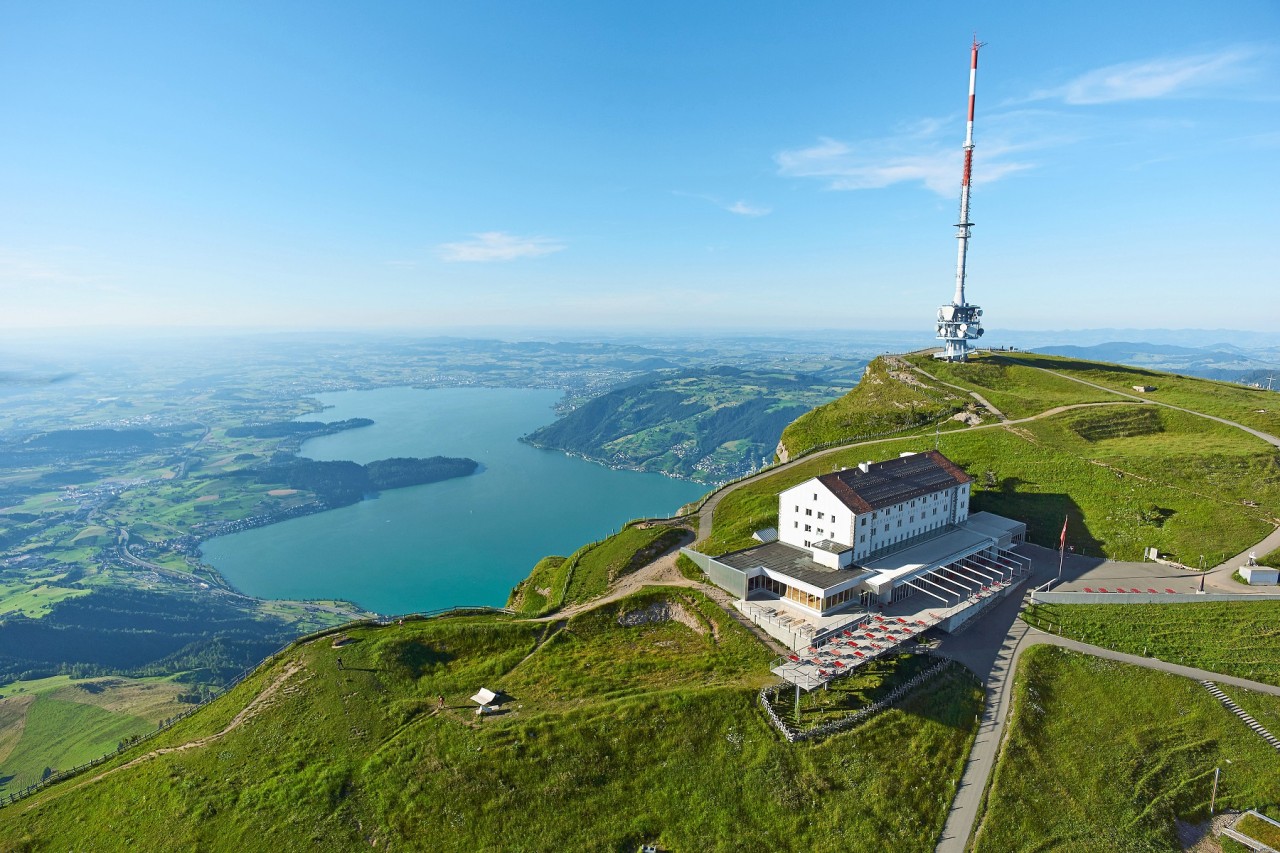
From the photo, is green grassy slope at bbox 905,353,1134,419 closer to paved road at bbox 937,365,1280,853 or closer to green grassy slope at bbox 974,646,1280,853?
paved road at bbox 937,365,1280,853

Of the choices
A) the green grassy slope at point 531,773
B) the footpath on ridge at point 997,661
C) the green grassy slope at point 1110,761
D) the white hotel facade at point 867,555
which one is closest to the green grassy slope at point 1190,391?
the footpath on ridge at point 997,661

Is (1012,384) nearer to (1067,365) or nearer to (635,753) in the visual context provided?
(1067,365)

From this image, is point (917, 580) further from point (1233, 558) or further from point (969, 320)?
point (969, 320)

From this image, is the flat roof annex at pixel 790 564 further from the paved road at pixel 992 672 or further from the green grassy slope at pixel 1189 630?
the green grassy slope at pixel 1189 630

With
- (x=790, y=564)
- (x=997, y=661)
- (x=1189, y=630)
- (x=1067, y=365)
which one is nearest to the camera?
(x=997, y=661)

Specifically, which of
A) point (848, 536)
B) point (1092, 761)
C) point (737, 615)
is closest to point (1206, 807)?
point (1092, 761)

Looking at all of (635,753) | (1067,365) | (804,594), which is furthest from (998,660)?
(1067,365)

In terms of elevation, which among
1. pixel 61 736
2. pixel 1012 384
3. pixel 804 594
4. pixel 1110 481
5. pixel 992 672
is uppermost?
pixel 1012 384
